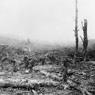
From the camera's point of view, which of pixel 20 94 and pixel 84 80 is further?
pixel 84 80

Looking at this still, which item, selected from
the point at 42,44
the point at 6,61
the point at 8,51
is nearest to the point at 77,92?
the point at 6,61

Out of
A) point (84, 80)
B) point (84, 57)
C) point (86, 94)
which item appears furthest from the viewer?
point (84, 57)

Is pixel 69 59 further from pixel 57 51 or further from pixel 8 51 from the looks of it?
pixel 8 51

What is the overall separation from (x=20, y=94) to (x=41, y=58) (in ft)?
32.2

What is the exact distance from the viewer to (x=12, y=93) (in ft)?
47.5

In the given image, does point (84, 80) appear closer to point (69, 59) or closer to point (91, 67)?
point (91, 67)

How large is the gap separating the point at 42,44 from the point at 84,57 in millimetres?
8715

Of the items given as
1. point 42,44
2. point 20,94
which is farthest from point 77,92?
point 42,44

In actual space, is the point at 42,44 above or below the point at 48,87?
above

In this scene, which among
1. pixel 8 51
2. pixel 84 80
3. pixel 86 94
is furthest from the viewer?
pixel 8 51

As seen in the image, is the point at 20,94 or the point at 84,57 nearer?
the point at 20,94

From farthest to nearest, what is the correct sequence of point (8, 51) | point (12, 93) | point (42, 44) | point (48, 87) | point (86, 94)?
point (42, 44)
point (8, 51)
point (48, 87)
point (12, 93)
point (86, 94)

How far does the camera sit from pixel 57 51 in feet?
85.5

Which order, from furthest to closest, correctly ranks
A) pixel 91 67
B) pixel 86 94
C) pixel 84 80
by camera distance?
pixel 91 67 → pixel 84 80 → pixel 86 94
